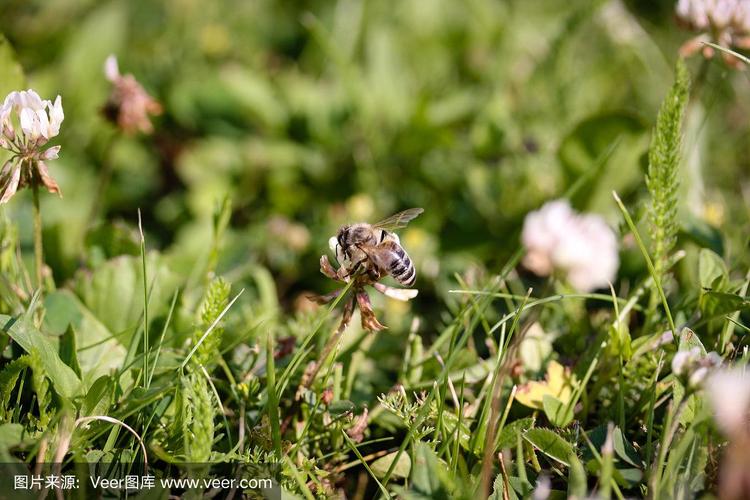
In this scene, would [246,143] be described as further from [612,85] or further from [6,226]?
[612,85]

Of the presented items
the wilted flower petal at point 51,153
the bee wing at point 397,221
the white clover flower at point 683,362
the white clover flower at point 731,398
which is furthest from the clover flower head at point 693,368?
the wilted flower petal at point 51,153

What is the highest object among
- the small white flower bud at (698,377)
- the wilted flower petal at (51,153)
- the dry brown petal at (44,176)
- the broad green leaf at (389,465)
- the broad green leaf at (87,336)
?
the wilted flower petal at (51,153)

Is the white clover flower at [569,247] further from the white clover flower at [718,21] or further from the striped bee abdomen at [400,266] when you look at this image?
the white clover flower at [718,21]

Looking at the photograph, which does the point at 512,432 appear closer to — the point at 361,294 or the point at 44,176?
the point at 361,294

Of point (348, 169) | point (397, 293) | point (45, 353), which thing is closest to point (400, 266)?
point (397, 293)

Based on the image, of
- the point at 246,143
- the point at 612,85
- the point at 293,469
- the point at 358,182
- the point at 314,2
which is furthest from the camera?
the point at 314,2

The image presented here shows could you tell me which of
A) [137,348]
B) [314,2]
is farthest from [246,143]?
[137,348]

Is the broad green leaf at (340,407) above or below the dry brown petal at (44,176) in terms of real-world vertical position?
below
